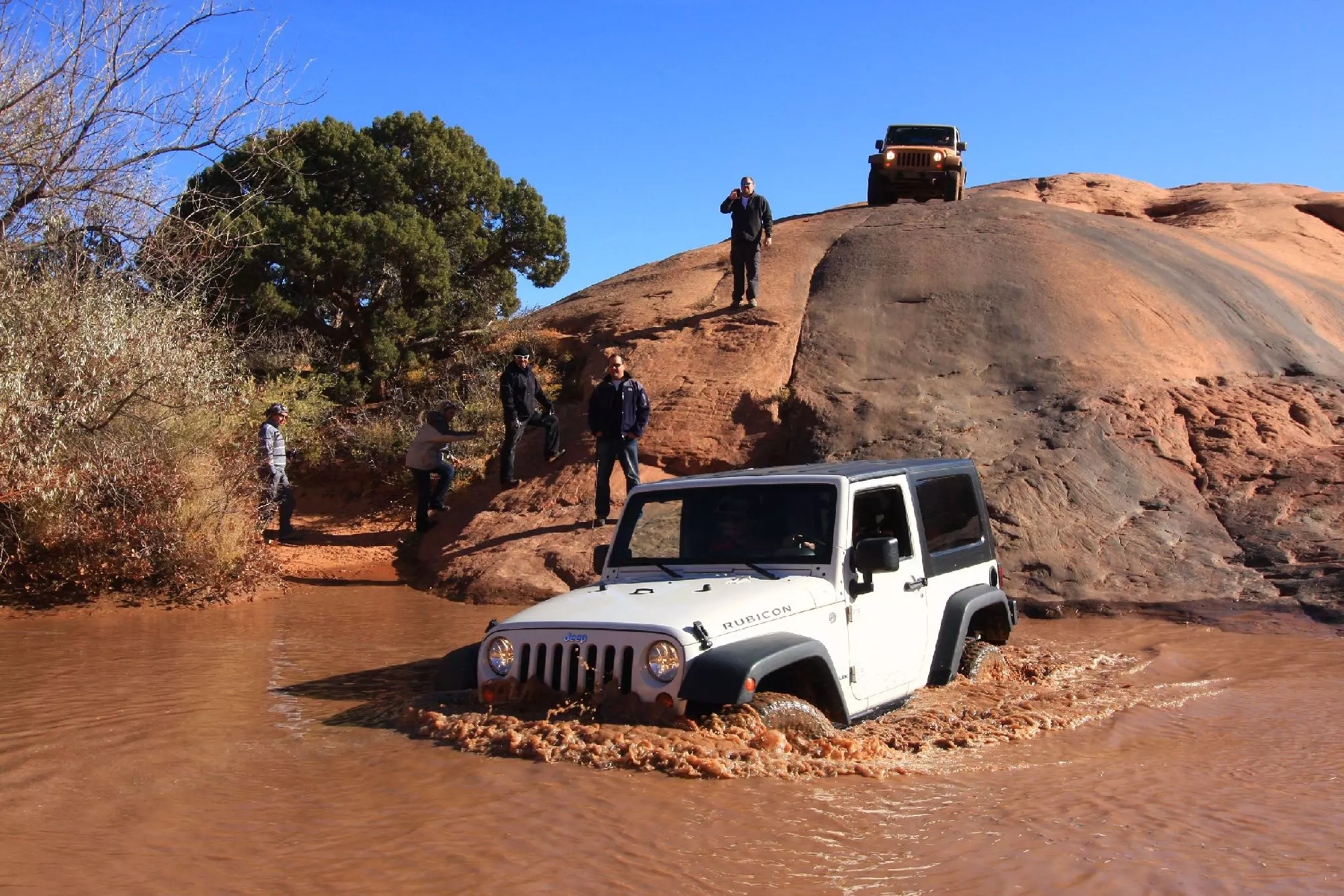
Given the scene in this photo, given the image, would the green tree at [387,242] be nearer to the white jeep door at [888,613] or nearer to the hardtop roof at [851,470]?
the hardtop roof at [851,470]

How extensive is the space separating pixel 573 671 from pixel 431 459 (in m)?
8.03

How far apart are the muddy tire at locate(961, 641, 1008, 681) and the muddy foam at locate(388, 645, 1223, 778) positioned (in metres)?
0.08

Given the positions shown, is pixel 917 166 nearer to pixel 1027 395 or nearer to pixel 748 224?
pixel 748 224

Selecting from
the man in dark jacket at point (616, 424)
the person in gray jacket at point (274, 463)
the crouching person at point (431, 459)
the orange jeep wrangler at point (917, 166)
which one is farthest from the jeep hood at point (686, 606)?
the orange jeep wrangler at point (917, 166)

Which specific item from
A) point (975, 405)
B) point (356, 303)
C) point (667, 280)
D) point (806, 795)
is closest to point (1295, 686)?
point (806, 795)

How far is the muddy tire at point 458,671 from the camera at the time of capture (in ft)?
18.8

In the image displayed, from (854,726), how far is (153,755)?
3.38 meters

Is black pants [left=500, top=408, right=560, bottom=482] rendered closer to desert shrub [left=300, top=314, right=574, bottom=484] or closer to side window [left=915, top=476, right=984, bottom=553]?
desert shrub [left=300, top=314, right=574, bottom=484]

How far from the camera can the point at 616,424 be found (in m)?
11.2

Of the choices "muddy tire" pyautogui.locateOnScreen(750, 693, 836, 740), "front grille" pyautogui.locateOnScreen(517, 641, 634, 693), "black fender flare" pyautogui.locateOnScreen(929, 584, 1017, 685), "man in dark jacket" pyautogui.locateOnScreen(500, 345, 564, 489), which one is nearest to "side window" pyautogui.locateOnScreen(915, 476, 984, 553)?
"black fender flare" pyautogui.locateOnScreen(929, 584, 1017, 685)

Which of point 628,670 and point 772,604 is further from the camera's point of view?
point 772,604

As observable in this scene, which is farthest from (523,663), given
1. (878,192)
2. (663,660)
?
(878,192)

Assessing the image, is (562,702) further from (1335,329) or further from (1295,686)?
(1335,329)

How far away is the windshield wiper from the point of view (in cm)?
555
